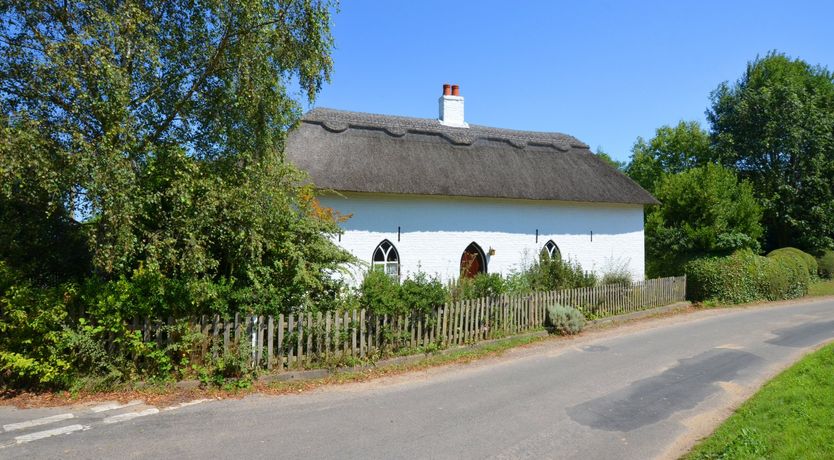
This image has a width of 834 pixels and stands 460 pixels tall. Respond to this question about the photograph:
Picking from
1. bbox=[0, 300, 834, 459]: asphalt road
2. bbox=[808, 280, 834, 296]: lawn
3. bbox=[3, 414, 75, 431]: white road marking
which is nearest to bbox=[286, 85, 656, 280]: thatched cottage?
bbox=[0, 300, 834, 459]: asphalt road

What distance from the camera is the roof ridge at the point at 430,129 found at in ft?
56.6


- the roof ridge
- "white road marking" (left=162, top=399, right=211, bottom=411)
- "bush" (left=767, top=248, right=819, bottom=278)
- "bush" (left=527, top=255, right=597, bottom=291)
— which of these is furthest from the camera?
"bush" (left=767, top=248, right=819, bottom=278)

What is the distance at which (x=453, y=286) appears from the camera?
465 inches

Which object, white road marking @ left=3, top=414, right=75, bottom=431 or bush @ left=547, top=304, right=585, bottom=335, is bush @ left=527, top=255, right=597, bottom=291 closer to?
bush @ left=547, top=304, right=585, bottom=335

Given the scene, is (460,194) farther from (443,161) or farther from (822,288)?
(822,288)

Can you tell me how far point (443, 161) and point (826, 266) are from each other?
22009 mm

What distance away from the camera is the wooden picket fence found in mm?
8172

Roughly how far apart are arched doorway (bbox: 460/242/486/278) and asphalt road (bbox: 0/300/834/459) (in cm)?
684

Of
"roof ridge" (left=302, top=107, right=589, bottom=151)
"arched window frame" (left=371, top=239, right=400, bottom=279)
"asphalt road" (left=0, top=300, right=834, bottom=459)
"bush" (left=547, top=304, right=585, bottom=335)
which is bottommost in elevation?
"asphalt road" (left=0, top=300, right=834, bottom=459)

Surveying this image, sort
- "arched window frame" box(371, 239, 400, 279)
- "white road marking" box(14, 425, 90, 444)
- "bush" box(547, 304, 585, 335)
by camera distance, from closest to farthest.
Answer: "white road marking" box(14, 425, 90, 444)
"bush" box(547, 304, 585, 335)
"arched window frame" box(371, 239, 400, 279)

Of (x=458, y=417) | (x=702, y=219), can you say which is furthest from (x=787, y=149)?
(x=458, y=417)

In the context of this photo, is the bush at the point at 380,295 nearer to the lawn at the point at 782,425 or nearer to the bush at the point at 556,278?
the lawn at the point at 782,425

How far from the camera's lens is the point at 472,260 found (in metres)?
16.9

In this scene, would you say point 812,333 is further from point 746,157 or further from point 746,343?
point 746,157
